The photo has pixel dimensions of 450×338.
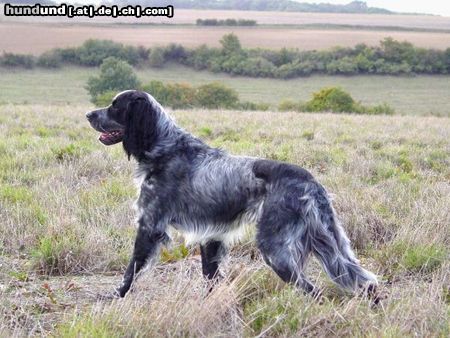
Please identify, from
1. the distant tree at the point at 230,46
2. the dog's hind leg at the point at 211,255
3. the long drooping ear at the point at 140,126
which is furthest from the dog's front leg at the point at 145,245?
the distant tree at the point at 230,46

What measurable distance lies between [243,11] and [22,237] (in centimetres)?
7879

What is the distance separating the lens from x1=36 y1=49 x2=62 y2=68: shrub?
53500 millimetres

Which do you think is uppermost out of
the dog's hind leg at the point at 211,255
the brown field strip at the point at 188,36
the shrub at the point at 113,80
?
the dog's hind leg at the point at 211,255

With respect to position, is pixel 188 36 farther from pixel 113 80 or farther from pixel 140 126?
pixel 140 126

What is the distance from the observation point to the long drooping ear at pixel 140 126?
16.8ft

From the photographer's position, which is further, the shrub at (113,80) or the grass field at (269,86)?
the shrub at (113,80)

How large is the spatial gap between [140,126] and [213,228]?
0.99 meters

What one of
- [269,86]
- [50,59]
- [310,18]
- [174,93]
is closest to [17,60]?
[50,59]

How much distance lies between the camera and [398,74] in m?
61.1

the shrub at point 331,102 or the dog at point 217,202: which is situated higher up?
the dog at point 217,202

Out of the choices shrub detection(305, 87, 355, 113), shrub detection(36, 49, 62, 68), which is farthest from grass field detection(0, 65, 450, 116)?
shrub detection(305, 87, 355, 113)

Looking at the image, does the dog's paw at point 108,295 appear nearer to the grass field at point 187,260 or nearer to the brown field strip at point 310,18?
the grass field at point 187,260

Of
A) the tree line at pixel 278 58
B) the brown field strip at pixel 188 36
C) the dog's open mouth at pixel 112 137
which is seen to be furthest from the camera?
the tree line at pixel 278 58

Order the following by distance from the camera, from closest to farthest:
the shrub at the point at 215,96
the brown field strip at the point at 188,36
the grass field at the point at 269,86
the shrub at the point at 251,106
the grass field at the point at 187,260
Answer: the grass field at the point at 187,260 → the shrub at the point at 251,106 → the shrub at the point at 215,96 → the grass field at the point at 269,86 → the brown field strip at the point at 188,36
